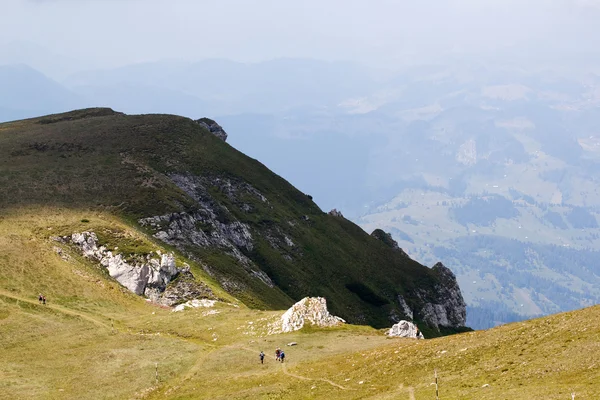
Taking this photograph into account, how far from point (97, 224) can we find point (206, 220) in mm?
31567

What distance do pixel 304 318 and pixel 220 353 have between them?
16119mm

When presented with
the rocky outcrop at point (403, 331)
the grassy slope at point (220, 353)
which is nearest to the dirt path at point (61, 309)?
the grassy slope at point (220, 353)

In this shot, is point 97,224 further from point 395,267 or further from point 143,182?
point 395,267

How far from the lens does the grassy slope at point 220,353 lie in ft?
137

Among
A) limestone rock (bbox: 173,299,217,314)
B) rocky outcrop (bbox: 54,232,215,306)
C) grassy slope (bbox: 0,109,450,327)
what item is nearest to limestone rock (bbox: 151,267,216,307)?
rocky outcrop (bbox: 54,232,215,306)

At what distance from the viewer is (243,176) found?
17375cm

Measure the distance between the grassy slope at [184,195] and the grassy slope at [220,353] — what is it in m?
30.2

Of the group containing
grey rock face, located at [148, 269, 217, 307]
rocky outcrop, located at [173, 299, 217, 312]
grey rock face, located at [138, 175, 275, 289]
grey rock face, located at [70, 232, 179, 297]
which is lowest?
rocky outcrop, located at [173, 299, 217, 312]

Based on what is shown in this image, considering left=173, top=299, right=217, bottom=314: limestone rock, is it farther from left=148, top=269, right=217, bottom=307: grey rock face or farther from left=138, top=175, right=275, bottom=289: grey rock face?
left=138, top=175, right=275, bottom=289: grey rock face

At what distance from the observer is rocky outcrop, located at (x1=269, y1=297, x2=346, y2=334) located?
7700cm

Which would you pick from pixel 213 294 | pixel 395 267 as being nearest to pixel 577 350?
pixel 213 294

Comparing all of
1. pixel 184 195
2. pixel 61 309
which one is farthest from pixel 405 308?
pixel 61 309

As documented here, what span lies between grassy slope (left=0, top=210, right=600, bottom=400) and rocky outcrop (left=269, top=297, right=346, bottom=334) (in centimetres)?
213

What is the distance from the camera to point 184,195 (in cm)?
13925
